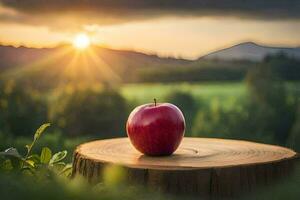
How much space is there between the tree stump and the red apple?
8cm

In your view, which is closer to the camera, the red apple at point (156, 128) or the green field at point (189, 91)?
the red apple at point (156, 128)

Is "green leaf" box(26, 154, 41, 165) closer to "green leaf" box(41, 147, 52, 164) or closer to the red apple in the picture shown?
"green leaf" box(41, 147, 52, 164)

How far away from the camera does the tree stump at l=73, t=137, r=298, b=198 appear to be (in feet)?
11.0

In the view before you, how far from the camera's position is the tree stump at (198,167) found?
334 centimetres

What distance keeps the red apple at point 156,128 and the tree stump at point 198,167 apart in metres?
0.08

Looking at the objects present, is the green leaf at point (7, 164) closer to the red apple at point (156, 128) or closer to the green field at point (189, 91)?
the red apple at point (156, 128)

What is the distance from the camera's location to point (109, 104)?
26.7 feet

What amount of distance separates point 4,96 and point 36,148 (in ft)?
3.04

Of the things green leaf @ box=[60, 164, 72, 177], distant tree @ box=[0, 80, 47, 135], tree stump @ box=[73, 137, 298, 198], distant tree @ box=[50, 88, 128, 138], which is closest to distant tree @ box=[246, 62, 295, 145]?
distant tree @ box=[50, 88, 128, 138]

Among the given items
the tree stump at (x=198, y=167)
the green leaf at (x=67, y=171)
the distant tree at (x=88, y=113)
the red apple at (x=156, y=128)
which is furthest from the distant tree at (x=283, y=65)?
the red apple at (x=156, y=128)

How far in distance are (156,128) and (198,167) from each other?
504 millimetres

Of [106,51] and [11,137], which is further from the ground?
[106,51]

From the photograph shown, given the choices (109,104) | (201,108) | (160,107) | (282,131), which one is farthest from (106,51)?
(160,107)

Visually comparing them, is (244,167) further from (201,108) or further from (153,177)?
(201,108)
